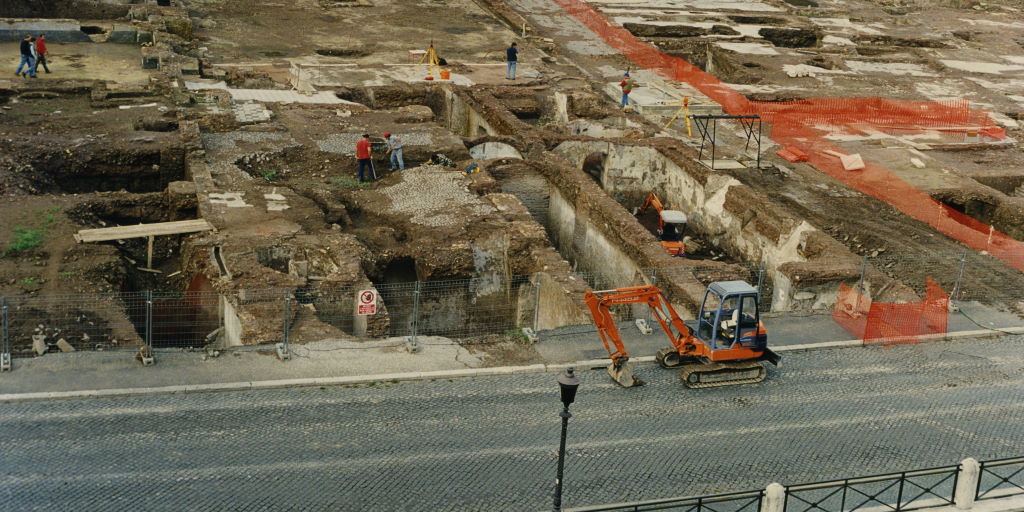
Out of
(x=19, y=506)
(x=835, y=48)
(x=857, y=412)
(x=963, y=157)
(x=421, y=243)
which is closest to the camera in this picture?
(x=19, y=506)

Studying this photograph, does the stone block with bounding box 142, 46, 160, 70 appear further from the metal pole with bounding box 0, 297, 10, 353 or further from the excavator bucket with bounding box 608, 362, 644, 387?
the excavator bucket with bounding box 608, 362, 644, 387

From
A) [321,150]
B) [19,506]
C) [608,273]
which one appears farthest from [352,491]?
[321,150]

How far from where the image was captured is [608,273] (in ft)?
93.7

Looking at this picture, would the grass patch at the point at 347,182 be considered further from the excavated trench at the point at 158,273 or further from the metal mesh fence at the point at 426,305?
the metal mesh fence at the point at 426,305

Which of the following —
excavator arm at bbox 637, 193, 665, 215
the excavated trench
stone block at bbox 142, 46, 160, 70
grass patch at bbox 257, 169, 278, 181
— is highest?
stone block at bbox 142, 46, 160, 70

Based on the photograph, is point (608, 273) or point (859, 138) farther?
point (859, 138)

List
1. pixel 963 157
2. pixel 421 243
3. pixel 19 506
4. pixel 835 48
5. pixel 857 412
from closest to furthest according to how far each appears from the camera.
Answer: pixel 19 506
pixel 857 412
pixel 421 243
pixel 963 157
pixel 835 48

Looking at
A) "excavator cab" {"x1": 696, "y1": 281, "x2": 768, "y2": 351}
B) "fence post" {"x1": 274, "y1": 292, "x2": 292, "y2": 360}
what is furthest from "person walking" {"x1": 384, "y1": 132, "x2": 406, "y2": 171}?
"excavator cab" {"x1": 696, "y1": 281, "x2": 768, "y2": 351}

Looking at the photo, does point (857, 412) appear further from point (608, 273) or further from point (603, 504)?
point (608, 273)

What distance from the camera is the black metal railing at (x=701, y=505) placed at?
14.6m

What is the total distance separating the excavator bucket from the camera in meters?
19.7

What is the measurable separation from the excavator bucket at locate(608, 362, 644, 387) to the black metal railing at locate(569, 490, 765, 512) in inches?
148

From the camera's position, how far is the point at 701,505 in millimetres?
14586

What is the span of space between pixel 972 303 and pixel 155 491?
17296 millimetres
